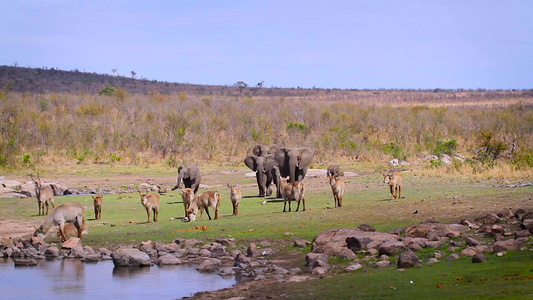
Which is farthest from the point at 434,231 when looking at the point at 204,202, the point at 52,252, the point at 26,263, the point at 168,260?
the point at 26,263

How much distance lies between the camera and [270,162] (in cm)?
2850

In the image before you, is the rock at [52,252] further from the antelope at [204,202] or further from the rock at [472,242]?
the rock at [472,242]

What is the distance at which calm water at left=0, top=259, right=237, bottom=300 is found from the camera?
1314 centimetres

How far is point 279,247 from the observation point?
1628 centimetres

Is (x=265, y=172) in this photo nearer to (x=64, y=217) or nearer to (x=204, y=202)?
(x=204, y=202)

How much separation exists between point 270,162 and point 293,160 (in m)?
0.96

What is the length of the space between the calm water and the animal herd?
75.0 inches

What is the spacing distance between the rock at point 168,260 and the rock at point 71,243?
2586mm

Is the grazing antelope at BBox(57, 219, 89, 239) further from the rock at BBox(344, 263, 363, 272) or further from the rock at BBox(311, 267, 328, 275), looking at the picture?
the rock at BBox(344, 263, 363, 272)

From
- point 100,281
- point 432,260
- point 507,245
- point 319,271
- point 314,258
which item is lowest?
point 100,281

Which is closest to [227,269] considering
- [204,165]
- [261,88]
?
[204,165]

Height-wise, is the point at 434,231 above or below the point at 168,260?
above

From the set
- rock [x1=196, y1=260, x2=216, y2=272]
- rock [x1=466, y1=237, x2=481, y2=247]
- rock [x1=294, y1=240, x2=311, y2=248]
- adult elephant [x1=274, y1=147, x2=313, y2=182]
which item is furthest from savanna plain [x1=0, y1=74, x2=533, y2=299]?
rock [x1=196, y1=260, x2=216, y2=272]

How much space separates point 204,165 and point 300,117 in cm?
2114
